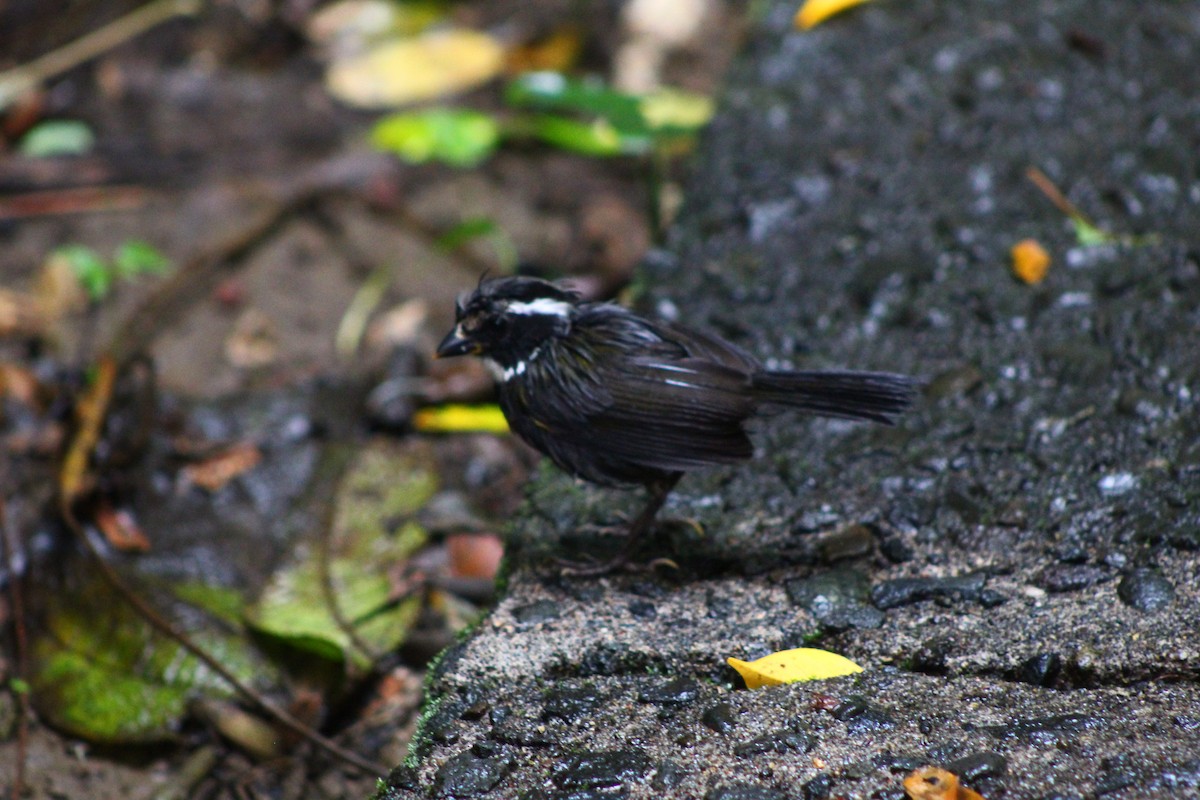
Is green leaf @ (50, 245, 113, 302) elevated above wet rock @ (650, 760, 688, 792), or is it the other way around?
wet rock @ (650, 760, 688, 792)

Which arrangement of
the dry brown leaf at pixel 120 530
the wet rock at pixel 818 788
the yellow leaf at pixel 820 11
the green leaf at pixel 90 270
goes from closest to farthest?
the wet rock at pixel 818 788 < the dry brown leaf at pixel 120 530 < the yellow leaf at pixel 820 11 < the green leaf at pixel 90 270

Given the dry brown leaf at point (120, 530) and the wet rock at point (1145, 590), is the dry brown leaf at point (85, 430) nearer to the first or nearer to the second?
the dry brown leaf at point (120, 530)

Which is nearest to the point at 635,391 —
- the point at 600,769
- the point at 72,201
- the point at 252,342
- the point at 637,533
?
the point at 637,533

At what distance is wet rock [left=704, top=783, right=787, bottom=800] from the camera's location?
1960 millimetres

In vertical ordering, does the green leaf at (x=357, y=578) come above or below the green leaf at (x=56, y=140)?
below

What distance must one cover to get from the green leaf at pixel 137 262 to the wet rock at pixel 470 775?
358 cm

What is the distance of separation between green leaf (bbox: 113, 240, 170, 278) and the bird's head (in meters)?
2.58

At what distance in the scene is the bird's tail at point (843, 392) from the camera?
2627mm

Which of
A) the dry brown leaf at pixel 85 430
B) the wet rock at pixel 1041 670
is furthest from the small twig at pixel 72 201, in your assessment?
the wet rock at pixel 1041 670

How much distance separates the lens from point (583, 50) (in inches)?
247

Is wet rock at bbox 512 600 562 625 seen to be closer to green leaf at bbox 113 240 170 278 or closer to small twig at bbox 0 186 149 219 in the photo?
green leaf at bbox 113 240 170 278

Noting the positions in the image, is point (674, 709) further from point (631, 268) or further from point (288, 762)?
point (631, 268)

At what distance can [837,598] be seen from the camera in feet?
8.34

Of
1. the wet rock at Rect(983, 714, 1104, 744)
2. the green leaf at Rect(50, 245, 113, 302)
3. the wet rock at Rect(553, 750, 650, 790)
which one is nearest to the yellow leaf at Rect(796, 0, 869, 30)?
the green leaf at Rect(50, 245, 113, 302)
